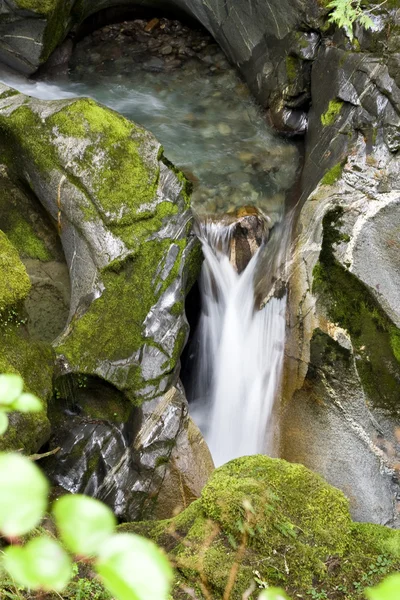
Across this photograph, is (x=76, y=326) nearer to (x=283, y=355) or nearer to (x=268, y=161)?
(x=283, y=355)

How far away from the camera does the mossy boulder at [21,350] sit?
4.24 m

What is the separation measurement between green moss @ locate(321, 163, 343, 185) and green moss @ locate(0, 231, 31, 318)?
3401 mm

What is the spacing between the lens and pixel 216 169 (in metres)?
7.63

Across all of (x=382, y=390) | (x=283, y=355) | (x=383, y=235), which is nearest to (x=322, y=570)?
(x=382, y=390)

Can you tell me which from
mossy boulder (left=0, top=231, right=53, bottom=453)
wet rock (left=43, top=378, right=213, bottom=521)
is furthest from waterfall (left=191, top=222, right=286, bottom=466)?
mossy boulder (left=0, top=231, right=53, bottom=453)

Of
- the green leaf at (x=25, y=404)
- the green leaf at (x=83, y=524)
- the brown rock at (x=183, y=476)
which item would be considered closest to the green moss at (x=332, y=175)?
A: the brown rock at (x=183, y=476)

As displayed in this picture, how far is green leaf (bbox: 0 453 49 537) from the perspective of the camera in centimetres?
43

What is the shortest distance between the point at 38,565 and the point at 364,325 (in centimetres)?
492

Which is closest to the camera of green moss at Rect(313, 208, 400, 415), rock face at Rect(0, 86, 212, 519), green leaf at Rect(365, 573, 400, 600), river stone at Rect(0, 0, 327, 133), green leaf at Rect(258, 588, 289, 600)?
green leaf at Rect(365, 573, 400, 600)

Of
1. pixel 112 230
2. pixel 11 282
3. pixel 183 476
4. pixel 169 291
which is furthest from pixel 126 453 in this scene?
pixel 112 230

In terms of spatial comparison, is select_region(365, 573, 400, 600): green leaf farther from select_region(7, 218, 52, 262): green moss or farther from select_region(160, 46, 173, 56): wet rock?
select_region(160, 46, 173, 56): wet rock

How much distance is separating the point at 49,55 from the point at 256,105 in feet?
11.8

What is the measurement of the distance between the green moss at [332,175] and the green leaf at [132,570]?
229 inches

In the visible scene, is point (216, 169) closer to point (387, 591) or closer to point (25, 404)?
point (25, 404)
